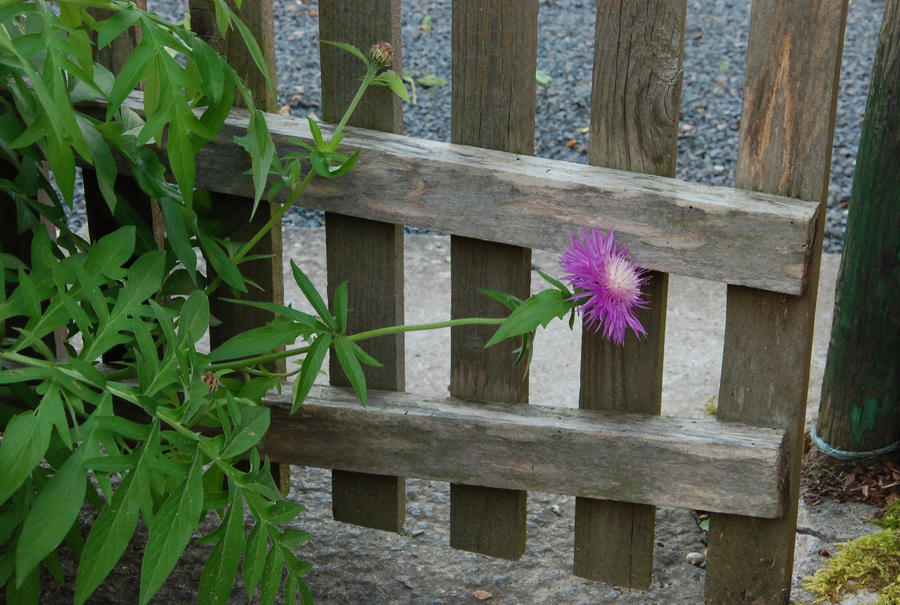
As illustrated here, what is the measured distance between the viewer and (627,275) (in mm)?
1731

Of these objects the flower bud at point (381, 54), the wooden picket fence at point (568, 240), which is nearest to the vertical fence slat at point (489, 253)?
the wooden picket fence at point (568, 240)

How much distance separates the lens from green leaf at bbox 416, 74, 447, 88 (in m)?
5.96

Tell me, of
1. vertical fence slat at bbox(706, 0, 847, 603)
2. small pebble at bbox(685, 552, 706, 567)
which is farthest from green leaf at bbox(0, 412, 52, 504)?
small pebble at bbox(685, 552, 706, 567)

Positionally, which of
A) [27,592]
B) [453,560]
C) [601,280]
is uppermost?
[601,280]

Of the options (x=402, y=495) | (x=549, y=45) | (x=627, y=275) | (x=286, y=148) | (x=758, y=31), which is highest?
(x=549, y=45)

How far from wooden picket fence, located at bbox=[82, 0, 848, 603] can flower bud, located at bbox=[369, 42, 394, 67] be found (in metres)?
0.15

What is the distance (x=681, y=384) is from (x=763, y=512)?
1286 millimetres

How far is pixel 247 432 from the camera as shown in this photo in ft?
5.43

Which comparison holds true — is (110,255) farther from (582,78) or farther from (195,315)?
(582,78)

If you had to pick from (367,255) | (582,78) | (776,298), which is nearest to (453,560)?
(367,255)

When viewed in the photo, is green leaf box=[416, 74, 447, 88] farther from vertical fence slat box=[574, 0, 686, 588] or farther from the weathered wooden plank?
vertical fence slat box=[574, 0, 686, 588]

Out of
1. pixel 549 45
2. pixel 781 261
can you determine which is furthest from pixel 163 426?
pixel 549 45

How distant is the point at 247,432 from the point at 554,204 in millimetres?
788

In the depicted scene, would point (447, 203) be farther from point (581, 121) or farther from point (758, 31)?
point (581, 121)
